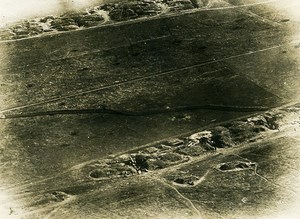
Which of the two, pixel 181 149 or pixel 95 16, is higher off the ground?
pixel 95 16

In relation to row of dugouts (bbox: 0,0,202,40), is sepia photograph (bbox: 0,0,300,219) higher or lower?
lower

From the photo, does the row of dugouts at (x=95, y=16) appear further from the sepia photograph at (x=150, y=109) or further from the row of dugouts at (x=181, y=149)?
the row of dugouts at (x=181, y=149)

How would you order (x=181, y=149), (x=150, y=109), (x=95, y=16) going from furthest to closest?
(x=95, y=16) → (x=150, y=109) → (x=181, y=149)

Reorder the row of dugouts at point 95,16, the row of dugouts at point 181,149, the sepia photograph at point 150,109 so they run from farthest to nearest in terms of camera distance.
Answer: the row of dugouts at point 95,16
the row of dugouts at point 181,149
the sepia photograph at point 150,109

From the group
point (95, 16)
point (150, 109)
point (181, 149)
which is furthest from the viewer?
point (95, 16)

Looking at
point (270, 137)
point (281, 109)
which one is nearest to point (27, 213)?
point (270, 137)

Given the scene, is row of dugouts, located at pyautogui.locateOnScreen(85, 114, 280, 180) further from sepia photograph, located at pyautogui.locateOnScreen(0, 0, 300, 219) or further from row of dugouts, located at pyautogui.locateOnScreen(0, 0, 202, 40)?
row of dugouts, located at pyautogui.locateOnScreen(0, 0, 202, 40)

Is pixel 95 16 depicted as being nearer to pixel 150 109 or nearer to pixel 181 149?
pixel 150 109

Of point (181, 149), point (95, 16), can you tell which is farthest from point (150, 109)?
point (95, 16)

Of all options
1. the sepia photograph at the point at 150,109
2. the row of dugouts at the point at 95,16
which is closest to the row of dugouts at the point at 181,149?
the sepia photograph at the point at 150,109

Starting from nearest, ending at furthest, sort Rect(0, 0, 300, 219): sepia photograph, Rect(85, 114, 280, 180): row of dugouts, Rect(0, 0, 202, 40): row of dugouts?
Rect(0, 0, 300, 219): sepia photograph, Rect(85, 114, 280, 180): row of dugouts, Rect(0, 0, 202, 40): row of dugouts

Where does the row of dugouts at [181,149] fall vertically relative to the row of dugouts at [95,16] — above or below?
below

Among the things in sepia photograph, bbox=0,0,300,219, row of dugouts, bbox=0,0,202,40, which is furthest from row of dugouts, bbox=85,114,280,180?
row of dugouts, bbox=0,0,202,40

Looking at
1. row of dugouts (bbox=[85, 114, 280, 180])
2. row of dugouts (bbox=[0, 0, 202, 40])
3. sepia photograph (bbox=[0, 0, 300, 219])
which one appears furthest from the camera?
row of dugouts (bbox=[0, 0, 202, 40])
